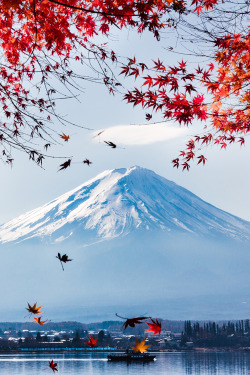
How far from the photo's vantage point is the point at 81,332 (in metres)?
186

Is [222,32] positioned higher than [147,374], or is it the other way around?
[222,32]

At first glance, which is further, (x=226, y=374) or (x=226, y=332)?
(x=226, y=332)

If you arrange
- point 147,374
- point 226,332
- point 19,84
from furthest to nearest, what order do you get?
point 226,332, point 147,374, point 19,84

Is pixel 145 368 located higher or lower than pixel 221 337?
lower

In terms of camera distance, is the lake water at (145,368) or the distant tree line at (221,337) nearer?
the lake water at (145,368)

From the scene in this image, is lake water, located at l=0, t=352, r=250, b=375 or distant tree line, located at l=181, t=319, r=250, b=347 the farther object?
distant tree line, located at l=181, t=319, r=250, b=347

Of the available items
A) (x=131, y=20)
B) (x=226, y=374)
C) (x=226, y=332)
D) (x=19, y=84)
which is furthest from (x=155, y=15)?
(x=226, y=332)

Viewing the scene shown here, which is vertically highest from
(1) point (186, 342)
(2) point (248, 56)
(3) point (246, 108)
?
(2) point (248, 56)

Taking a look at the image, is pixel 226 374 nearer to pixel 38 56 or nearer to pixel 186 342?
pixel 38 56

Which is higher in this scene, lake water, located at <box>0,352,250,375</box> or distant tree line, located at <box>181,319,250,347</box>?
distant tree line, located at <box>181,319,250,347</box>

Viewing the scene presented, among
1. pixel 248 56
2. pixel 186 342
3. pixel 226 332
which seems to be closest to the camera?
pixel 248 56

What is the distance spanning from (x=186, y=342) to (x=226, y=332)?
114 ft

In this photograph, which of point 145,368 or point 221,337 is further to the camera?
point 221,337

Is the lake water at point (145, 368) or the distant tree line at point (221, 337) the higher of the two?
the distant tree line at point (221, 337)
